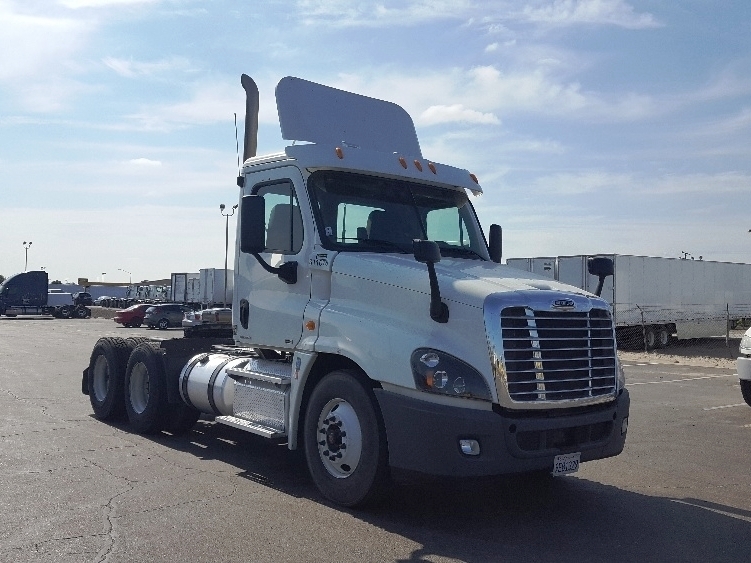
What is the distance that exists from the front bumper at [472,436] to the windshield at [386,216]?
161cm

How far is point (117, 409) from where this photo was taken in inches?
407

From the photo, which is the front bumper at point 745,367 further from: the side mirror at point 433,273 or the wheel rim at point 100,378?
the wheel rim at point 100,378

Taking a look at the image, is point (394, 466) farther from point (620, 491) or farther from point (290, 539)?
point (620, 491)

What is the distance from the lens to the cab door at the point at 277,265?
7.00 metres

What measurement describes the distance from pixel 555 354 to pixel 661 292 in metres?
28.5

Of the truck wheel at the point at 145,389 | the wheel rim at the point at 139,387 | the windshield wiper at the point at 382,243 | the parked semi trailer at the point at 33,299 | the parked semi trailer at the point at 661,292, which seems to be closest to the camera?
the windshield wiper at the point at 382,243

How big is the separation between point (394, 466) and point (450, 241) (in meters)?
2.45

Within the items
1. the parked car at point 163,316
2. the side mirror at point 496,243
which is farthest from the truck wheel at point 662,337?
the side mirror at point 496,243

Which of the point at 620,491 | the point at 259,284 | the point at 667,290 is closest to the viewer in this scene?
the point at 620,491

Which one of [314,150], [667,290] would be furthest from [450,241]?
[667,290]

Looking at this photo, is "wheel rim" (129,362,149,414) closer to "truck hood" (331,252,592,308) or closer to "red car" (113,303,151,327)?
"truck hood" (331,252,592,308)

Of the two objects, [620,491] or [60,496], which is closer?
[60,496]

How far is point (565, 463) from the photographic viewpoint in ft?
19.2

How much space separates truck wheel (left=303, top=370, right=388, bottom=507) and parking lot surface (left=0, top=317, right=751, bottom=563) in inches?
7.7
